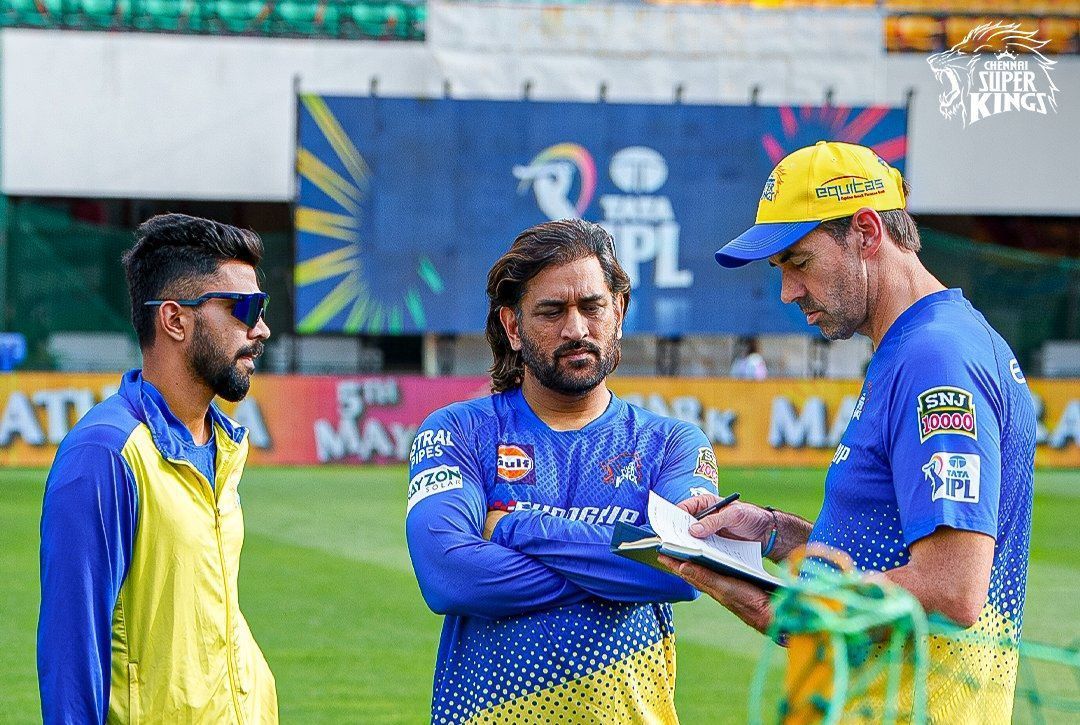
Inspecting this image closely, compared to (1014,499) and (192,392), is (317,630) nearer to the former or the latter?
(192,392)

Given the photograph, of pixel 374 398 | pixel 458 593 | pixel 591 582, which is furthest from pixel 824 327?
pixel 374 398

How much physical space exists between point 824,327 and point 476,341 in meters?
21.6

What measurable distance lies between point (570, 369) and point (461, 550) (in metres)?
0.48

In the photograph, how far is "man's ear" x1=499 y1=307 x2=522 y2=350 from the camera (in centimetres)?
333

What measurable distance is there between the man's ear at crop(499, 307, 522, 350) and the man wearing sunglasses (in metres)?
0.61

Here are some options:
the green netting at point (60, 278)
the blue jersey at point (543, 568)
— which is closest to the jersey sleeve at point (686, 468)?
the blue jersey at point (543, 568)

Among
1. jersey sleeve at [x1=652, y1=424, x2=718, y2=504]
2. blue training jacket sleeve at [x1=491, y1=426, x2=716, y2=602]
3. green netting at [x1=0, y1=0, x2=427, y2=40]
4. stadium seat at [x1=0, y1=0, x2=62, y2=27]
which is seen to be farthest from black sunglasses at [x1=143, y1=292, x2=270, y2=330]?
stadium seat at [x1=0, y1=0, x2=62, y2=27]

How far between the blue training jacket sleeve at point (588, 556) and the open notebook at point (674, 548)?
159mm

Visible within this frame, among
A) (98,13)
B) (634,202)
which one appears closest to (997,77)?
(634,202)

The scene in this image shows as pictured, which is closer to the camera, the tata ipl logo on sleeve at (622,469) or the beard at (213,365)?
the tata ipl logo on sleeve at (622,469)

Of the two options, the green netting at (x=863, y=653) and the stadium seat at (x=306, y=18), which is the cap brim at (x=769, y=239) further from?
the stadium seat at (x=306, y=18)

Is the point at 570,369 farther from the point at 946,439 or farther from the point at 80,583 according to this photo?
the point at 80,583

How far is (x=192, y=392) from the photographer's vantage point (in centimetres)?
332

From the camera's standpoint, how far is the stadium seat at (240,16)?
26.5 meters
